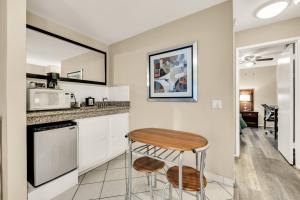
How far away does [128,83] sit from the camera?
9.78ft

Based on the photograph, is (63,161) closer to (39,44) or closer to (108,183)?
(108,183)

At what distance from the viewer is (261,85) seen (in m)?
5.86

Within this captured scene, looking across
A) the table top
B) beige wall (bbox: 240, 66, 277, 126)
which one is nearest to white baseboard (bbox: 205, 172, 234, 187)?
the table top

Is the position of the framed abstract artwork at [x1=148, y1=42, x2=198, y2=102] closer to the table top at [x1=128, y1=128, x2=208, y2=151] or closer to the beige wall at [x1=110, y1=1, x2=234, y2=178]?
the beige wall at [x1=110, y1=1, x2=234, y2=178]

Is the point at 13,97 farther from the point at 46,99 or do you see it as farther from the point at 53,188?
the point at 53,188

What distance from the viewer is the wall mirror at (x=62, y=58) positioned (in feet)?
6.93

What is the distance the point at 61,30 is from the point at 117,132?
2.06 m

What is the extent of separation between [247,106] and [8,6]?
24.7ft

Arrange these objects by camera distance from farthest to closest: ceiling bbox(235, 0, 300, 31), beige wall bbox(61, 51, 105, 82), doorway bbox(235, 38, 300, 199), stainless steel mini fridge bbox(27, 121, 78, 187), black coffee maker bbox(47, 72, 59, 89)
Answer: beige wall bbox(61, 51, 105, 82) → black coffee maker bbox(47, 72, 59, 89) → ceiling bbox(235, 0, 300, 31) → doorway bbox(235, 38, 300, 199) → stainless steel mini fridge bbox(27, 121, 78, 187)

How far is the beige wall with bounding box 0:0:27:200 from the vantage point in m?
1.33

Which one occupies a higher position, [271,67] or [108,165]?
[271,67]

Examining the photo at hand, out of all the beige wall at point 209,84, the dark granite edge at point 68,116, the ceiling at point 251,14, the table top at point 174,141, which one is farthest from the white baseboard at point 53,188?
the ceiling at point 251,14

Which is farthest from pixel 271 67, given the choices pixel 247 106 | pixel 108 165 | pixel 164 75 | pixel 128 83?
pixel 108 165

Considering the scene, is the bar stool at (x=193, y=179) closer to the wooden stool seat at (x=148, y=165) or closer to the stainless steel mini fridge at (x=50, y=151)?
the wooden stool seat at (x=148, y=165)
